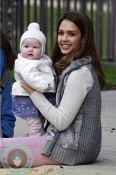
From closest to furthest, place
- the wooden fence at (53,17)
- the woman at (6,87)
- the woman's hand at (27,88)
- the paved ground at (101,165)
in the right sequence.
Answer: the paved ground at (101,165) → the woman's hand at (27,88) → the woman at (6,87) → the wooden fence at (53,17)

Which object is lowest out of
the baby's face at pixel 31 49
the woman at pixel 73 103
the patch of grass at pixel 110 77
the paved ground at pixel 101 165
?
the patch of grass at pixel 110 77

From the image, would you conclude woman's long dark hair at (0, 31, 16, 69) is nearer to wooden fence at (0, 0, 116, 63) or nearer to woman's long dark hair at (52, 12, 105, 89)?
woman's long dark hair at (52, 12, 105, 89)

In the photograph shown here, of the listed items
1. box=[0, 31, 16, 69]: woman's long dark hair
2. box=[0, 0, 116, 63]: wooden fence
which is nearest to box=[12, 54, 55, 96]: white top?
box=[0, 31, 16, 69]: woman's long dark hair

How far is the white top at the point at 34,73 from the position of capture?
590 cm

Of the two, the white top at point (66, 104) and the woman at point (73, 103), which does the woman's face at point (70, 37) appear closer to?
the woman at point (73, 103)

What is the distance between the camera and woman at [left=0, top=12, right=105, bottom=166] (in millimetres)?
5895

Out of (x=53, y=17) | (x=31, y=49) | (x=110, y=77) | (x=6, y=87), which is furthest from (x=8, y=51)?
(x=53, y=17)

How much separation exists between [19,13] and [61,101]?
12159 millimetres

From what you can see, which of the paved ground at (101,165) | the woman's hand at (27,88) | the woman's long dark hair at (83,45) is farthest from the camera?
the woman's long dark hair at (83,45)

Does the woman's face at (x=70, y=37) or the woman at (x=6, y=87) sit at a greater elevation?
the woman's face at (x=70, y=37)

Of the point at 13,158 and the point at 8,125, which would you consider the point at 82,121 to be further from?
the point at 8,125

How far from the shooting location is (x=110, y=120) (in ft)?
31.5

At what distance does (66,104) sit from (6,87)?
1.03 m

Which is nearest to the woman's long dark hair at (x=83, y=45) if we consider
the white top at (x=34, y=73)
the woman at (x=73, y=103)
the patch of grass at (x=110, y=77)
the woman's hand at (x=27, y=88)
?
the woman at (x=73, y=103)
